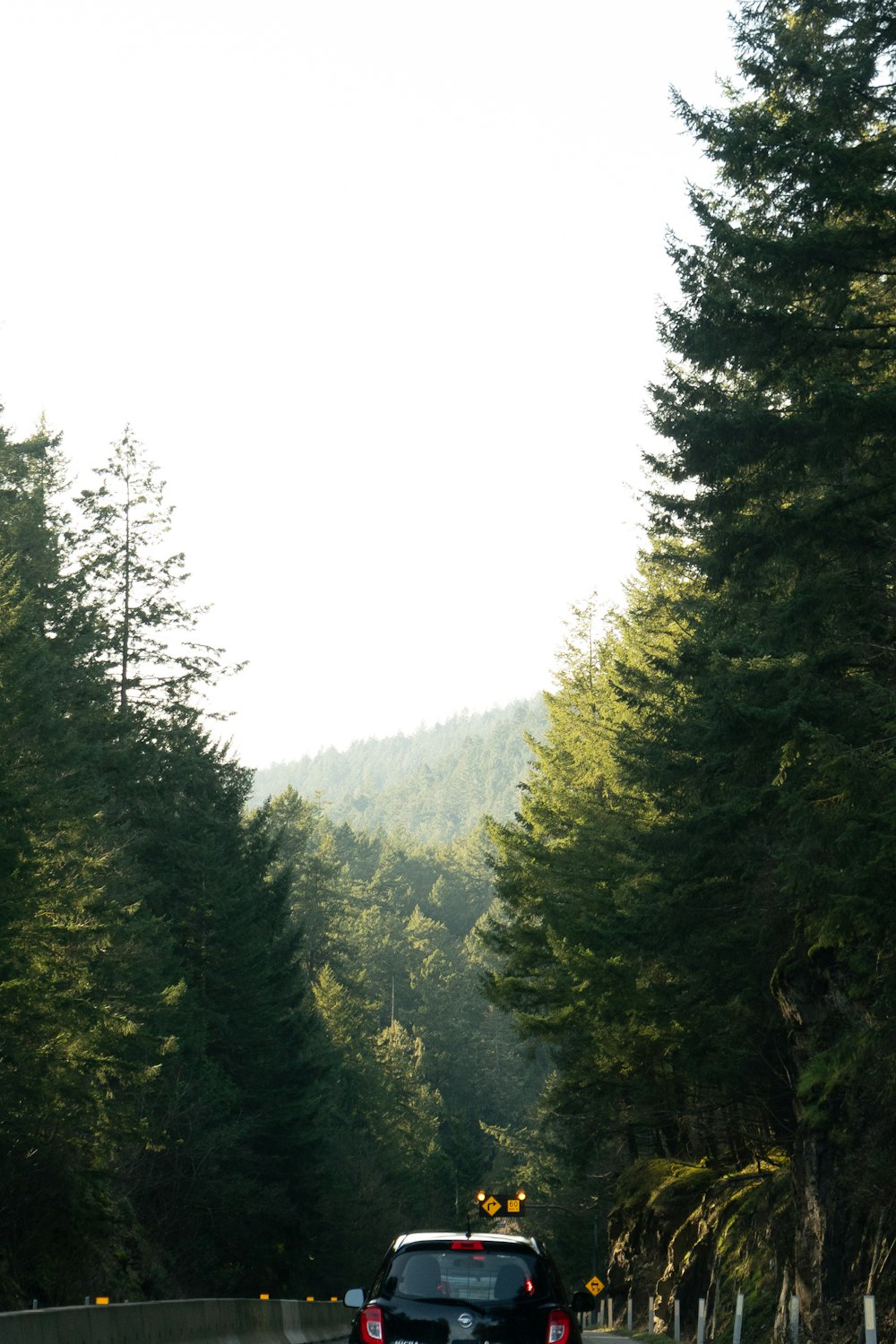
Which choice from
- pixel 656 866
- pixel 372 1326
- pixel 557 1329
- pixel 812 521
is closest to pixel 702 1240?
pixel 656 866

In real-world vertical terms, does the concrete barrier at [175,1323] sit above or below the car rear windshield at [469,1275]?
below

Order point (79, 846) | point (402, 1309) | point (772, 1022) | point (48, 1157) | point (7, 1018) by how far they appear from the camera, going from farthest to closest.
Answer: point (79, 846) → point (48, 1157) → point (7, 1018) → point (772, 1022) → point (402, 1309)

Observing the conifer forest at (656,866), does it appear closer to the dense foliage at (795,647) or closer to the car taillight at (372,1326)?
the dense foliage at (795,647)

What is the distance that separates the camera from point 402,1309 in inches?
387

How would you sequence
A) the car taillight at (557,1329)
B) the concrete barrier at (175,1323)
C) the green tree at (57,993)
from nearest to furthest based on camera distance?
1. the car taillight at (557,1329)
2. the concrete barrier at (175,1323)
3. the green tree at (57,993)

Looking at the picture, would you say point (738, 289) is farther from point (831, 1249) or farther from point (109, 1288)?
point (109, 1288)

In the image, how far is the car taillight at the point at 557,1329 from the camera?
32.1 feet

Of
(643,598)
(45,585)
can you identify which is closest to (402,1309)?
(643,598)

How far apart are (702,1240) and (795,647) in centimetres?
1691

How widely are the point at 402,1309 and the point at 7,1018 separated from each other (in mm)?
20526

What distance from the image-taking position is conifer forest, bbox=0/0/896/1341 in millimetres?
16453

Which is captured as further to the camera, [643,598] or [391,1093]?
[391,1093]

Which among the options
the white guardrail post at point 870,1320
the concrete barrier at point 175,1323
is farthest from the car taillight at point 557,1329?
the concrete barrier at point 175,1323

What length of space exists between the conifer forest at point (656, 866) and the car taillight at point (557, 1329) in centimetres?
509
